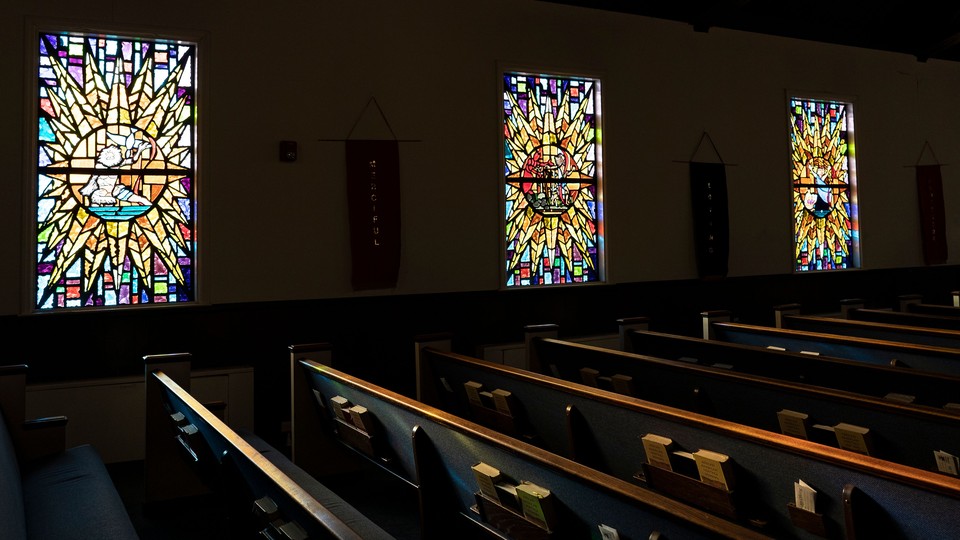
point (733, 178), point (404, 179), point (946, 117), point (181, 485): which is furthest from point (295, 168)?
point (946, 117)

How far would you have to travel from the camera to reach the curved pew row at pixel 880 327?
3.46m

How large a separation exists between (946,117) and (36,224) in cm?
840

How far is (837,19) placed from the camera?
6516 millimetres

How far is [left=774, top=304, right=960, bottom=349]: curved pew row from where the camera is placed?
3459 mm

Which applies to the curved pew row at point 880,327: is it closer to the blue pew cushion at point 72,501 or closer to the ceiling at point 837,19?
the ceiling at point 837,19

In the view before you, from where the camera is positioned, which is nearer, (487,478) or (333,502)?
(487,478)

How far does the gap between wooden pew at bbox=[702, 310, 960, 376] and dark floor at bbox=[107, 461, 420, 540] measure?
80.3 inches

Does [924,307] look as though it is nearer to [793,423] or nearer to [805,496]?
[793,423]

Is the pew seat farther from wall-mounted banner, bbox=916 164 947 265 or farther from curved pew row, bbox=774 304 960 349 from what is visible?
wall-mounted banner, bbox=916 164 947 265

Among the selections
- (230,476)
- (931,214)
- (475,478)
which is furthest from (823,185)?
(230,476)

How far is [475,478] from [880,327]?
9.49 feet

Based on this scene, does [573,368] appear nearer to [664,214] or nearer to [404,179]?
[404,179]

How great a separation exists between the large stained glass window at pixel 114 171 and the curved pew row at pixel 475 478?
156 centimetres

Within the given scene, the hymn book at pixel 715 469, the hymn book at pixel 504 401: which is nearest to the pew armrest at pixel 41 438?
the hymn book at pixel 504 401
